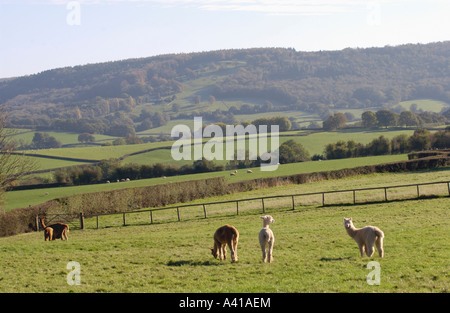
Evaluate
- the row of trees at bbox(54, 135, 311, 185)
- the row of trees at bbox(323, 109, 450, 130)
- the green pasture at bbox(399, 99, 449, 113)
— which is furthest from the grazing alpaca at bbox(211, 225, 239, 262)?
the green pasture at bbox(399, 99, 449, 113)

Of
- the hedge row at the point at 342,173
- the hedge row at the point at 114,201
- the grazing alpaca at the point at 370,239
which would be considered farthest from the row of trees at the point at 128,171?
the grazing alpaca at the point at 370,239

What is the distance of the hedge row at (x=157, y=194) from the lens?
33969mm

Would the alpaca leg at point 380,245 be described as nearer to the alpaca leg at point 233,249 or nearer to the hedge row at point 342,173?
the alpaca leg at point 233,249

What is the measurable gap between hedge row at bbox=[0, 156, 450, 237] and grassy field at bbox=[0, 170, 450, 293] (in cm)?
1349

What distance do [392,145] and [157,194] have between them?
45.2 meters

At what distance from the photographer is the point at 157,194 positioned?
42844 mm

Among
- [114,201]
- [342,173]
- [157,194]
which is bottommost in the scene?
[114,201]

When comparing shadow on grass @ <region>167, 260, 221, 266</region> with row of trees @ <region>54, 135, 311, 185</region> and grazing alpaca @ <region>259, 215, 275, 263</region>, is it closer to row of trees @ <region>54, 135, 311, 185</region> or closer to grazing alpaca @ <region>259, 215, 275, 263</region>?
grazing alpaca @ <region>259, 215, 275, 263</region>

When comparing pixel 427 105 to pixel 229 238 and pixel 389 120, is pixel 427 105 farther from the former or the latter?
pixel 229 238

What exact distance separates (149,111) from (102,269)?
181355 millimetres

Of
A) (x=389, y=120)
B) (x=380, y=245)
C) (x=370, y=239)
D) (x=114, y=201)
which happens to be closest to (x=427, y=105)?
(x=389, y=120)

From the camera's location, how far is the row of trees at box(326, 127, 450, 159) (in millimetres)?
69625

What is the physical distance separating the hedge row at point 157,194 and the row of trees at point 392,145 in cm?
1771
